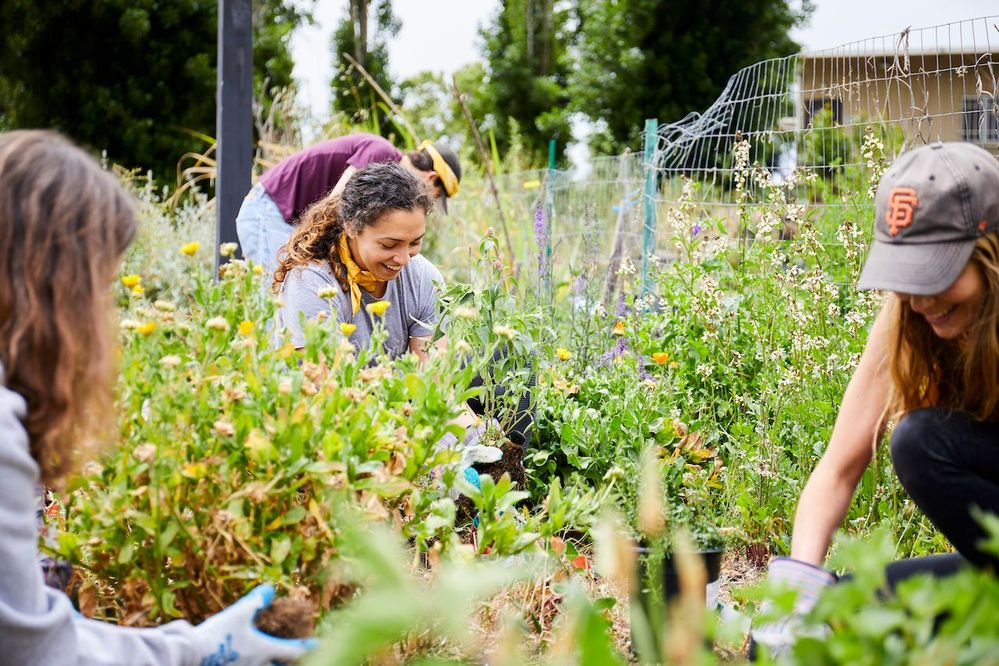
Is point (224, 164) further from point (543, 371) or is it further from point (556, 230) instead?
point (556, 230)

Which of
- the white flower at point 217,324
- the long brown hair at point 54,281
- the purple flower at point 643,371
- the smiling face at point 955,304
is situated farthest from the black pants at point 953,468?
the purple flower at point 643,371

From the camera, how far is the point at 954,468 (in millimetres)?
1670

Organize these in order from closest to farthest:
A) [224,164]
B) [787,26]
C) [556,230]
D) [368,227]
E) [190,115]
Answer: [368,227]
[224,164]
[556,230]
[190,115]
[787,26]

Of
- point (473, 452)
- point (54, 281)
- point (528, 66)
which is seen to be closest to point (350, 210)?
point (473, 452)

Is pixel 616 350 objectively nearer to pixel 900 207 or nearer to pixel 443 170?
pixel 443 170

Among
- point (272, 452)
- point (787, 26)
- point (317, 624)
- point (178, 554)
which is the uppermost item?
point (787, 26)

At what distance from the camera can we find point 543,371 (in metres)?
2.95

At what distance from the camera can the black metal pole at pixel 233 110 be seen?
4.10 meters

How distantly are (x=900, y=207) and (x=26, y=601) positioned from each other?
4.39ft

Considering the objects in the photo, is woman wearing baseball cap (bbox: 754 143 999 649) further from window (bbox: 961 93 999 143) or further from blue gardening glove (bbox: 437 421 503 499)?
window (bbox: 961 93 999 143)

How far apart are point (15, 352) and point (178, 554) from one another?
45 centimetres

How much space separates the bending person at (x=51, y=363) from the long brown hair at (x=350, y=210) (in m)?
1.38

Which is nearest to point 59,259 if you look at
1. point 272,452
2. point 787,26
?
point 272,452

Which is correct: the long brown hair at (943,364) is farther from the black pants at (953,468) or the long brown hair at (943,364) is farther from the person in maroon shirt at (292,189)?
the person in maroon shirt at (292,189)
